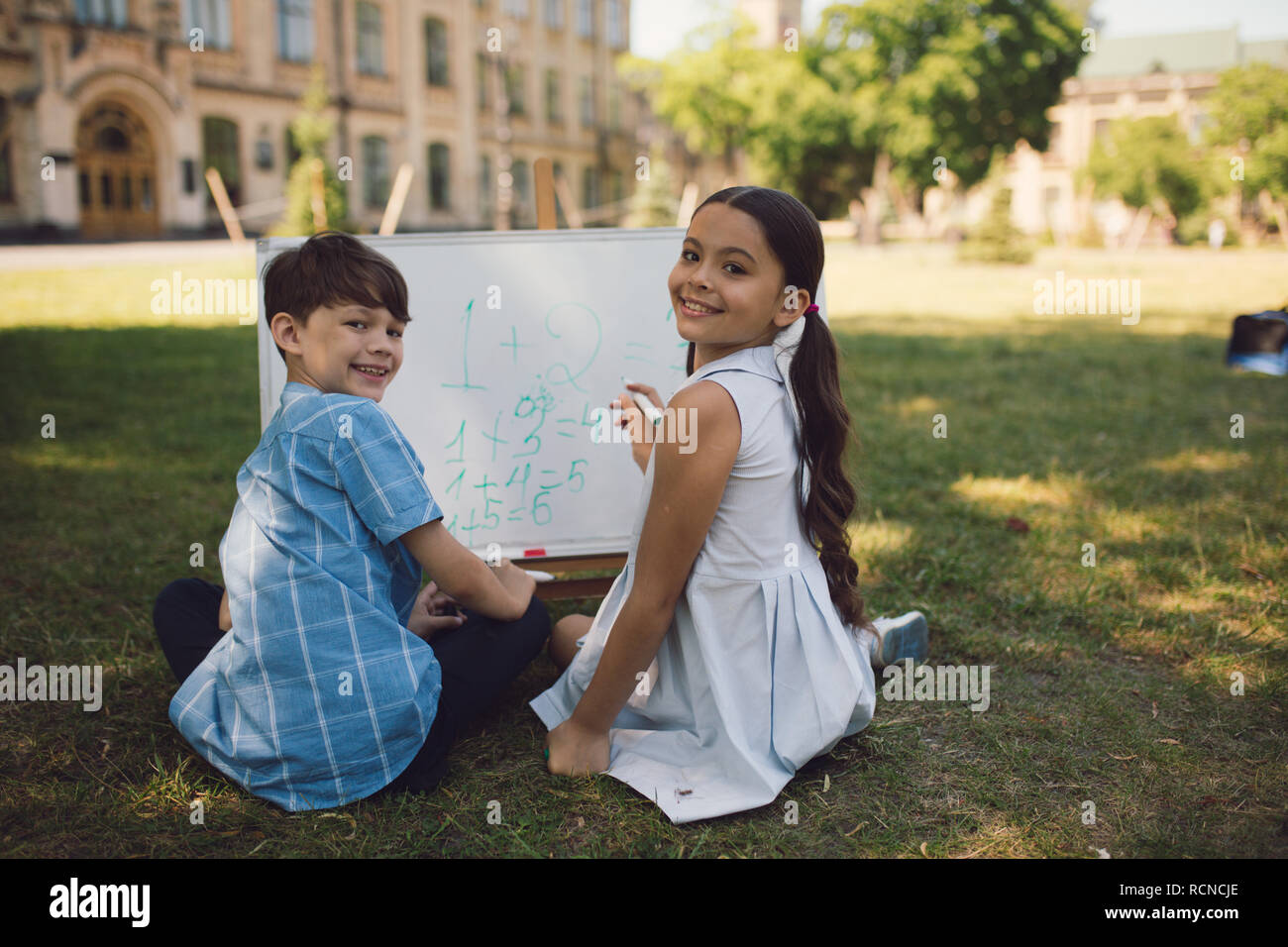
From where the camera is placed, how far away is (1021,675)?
3.11 metres

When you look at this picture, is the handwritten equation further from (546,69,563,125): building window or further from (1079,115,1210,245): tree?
(1079,115,1210,245): tree

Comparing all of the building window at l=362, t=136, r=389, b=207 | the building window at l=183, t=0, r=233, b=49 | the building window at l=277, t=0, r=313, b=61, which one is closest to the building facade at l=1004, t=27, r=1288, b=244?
the building window at l=362, t=136, r=389, b=207

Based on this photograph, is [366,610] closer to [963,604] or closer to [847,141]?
[963,604]

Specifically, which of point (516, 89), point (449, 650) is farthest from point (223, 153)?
point (449, 650)

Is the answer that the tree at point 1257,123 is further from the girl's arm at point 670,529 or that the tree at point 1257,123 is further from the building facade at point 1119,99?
the girl's arm at point 670,529

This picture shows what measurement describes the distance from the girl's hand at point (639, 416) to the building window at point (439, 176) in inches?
1176

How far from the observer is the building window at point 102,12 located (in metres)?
21.6

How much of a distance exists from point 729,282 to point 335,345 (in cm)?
92

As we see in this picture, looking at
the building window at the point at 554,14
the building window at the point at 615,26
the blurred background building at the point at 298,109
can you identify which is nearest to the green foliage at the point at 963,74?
the blurred background building at the point at 298,109

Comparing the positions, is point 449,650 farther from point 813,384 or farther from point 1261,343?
point 1261,343

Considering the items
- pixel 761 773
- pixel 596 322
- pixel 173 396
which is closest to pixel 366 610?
pixel 761 773

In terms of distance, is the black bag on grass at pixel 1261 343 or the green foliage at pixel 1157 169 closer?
the black bag on grass at pixel 1261 343

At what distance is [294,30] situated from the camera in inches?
1030
